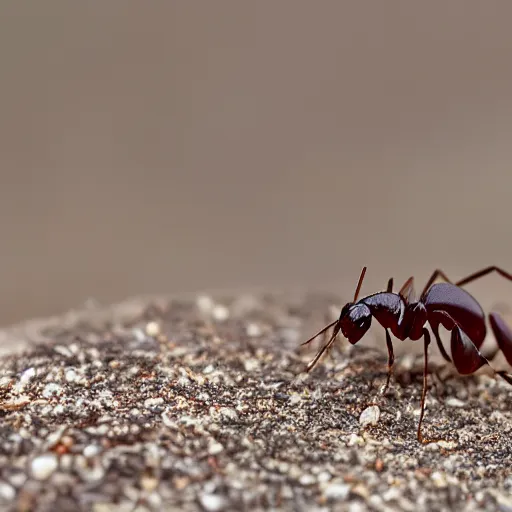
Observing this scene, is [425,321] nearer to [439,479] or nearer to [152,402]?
[439,479]

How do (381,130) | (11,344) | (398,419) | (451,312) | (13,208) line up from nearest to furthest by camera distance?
(398,419) → (451,312) → (11,344) → (13,208) → (381,130)

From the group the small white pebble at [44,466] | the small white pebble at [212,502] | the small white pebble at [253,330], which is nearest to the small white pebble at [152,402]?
the small white pebble at [44,466]

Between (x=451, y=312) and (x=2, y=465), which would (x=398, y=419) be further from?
(x=2, y=465)

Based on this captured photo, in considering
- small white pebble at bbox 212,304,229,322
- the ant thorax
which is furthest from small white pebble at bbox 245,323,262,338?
the ant thorax

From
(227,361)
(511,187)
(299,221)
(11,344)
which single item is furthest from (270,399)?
(511,187)

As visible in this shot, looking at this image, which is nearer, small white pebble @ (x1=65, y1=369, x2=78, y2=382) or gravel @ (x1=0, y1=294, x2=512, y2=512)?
gravel @ (x1=0, y1=294, x2=512, y2=512)

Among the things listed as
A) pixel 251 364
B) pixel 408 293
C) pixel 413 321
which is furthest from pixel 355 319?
pixel 251 364

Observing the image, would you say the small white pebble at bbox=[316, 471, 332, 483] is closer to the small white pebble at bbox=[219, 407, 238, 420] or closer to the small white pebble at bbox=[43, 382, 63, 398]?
the small white pebble at bbox=[219, 407, 238, 420]
